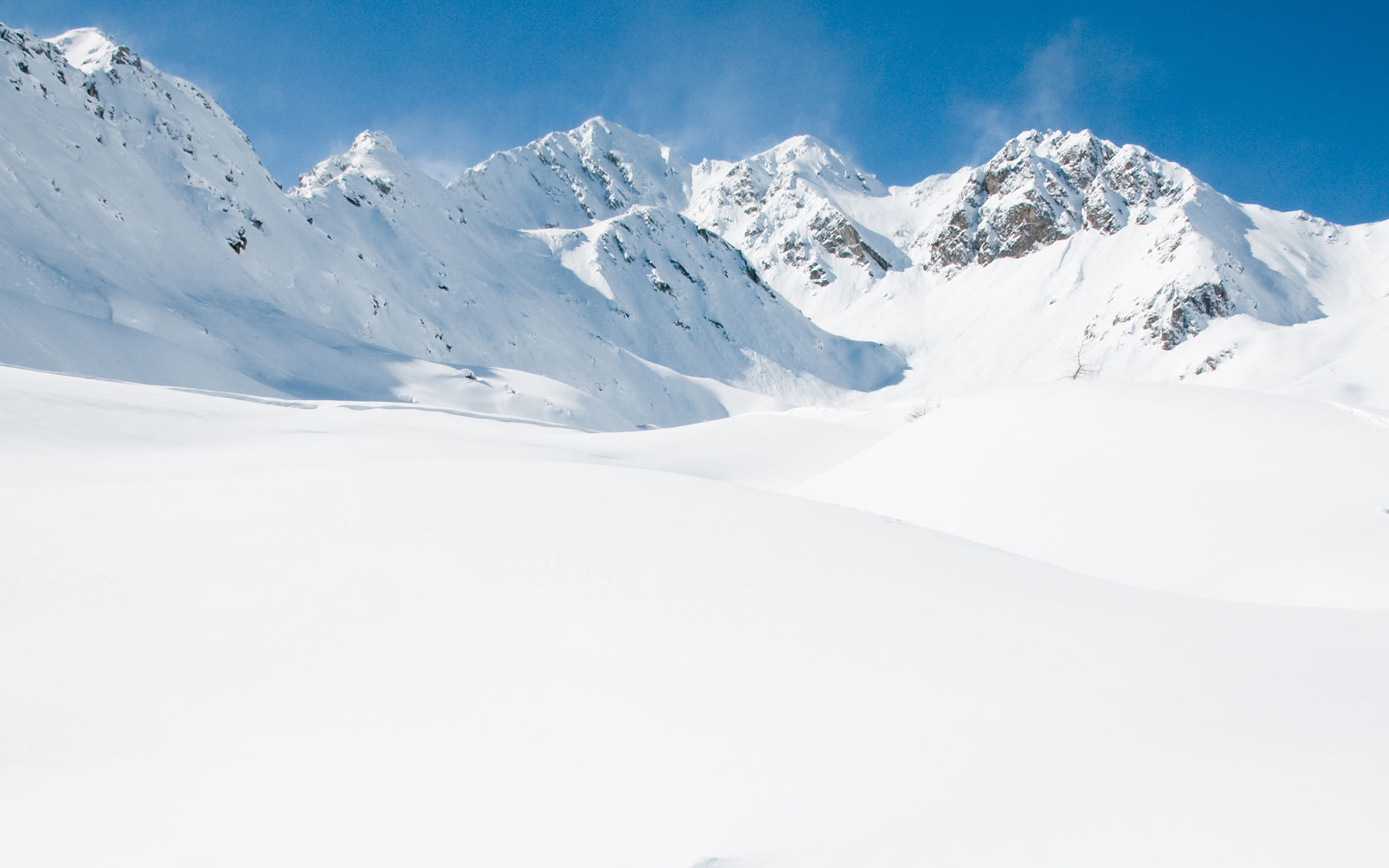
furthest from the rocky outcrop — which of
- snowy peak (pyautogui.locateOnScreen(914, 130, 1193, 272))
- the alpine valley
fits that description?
the alpine valley

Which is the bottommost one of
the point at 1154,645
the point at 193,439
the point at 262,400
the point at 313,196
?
the point at 1154,645

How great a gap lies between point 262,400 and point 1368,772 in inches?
707

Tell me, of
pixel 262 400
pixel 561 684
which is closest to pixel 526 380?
pixel 262 400

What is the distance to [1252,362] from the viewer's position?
159 feet

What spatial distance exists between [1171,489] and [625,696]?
21.5ft

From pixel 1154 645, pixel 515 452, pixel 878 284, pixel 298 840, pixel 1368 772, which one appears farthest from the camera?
pixel 878 284

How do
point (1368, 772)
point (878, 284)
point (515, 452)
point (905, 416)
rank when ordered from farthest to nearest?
1. point (878, 284)
2. point (905, 416)
3. point (515, 452)
4. point (1368, 772)

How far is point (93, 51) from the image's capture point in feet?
115

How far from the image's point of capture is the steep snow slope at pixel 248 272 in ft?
77.5

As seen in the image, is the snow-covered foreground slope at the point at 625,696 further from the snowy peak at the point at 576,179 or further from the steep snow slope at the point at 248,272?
the snowy peak at the point at 576,179

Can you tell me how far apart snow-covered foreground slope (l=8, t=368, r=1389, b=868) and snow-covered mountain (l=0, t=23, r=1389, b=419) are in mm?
14557

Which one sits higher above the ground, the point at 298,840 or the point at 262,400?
the point at 262,400

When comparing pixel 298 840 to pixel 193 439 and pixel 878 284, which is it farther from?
pixel 878 284

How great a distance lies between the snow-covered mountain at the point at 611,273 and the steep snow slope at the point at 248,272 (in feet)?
0.50
